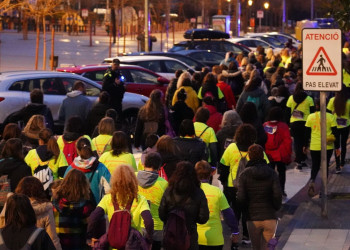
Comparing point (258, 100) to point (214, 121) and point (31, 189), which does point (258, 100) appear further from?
point (31, 189)

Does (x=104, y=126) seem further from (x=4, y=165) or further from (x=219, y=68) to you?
(x=219, y=68)

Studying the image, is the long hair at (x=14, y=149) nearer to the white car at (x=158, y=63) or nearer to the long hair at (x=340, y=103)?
the long hair at (x=340, y=103)

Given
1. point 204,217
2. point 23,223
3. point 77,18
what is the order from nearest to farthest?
point 23,223 → point 204,217 → point 77,18

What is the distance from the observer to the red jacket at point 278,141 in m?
13.9

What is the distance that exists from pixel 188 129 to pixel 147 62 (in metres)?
14.2

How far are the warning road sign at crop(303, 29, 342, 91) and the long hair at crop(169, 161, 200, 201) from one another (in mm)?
4650

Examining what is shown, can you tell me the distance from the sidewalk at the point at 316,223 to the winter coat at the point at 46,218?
4.09 metres

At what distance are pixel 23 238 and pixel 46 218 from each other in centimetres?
93

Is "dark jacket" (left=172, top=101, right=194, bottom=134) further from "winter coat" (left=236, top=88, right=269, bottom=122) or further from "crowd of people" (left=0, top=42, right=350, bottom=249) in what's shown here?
"winter coat" (left=236, top=88, right=269, bottom=122)

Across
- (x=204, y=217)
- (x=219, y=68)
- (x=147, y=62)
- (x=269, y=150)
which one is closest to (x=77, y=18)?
(x=147, y=62)

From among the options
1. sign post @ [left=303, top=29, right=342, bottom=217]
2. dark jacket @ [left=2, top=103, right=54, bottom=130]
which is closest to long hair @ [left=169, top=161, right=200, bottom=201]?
sign post @ [left=303, top=29, right=342, bottom=217]

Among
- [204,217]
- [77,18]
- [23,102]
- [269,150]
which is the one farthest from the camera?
[77,18]

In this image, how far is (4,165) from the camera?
9.83m

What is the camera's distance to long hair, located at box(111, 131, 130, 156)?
34.6 ft
